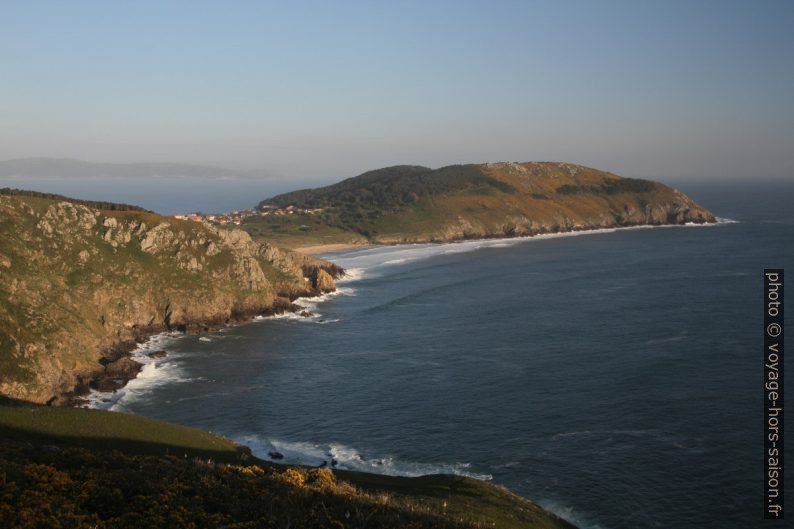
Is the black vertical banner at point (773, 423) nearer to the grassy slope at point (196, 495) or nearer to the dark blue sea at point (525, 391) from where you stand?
the dark blue sea at point (525, 391)

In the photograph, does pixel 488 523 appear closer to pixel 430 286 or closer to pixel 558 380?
pixel 558 380

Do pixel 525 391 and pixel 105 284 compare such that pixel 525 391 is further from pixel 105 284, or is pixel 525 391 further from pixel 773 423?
pixel 105 284

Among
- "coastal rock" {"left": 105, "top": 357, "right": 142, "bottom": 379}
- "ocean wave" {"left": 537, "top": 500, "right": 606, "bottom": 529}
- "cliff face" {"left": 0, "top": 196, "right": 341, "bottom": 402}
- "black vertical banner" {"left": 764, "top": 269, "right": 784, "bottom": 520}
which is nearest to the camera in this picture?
"black vertical banner" {"left": 764, "top": 269, "right": 784, "bottom": 520}

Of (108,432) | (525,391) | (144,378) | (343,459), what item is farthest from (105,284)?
(525,391)

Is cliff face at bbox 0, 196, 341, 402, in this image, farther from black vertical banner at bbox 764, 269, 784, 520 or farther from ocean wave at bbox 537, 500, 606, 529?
black vertical banner at bbox 764, 269, 784, 520

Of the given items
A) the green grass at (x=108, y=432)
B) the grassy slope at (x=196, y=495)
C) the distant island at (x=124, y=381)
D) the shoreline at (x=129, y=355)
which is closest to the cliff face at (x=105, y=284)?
the distant island at (x=124, y=381)

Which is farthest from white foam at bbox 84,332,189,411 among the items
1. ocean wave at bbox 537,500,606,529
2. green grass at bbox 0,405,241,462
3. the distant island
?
ocean wave at bbox 537,500,606,529
